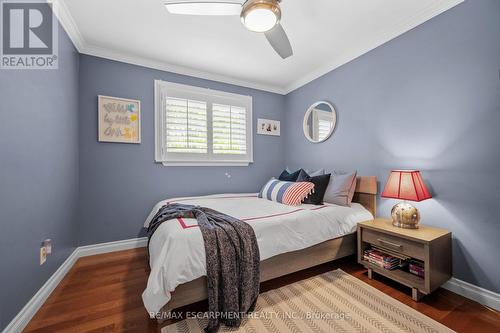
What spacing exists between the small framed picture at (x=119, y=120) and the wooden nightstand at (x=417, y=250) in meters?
3.03

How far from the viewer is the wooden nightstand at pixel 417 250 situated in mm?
1612

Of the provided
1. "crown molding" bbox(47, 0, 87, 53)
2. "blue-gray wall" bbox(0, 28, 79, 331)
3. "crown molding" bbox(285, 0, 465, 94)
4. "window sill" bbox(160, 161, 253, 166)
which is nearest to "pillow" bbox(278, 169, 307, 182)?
"window sill" bbox(160, 161, 253, 166)

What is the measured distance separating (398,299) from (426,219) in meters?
0.81

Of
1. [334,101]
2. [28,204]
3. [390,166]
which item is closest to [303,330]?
[390,166]

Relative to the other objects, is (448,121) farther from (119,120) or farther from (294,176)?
(119,120)

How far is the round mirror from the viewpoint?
9.96ft

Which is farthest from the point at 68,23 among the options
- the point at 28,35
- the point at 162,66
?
the point at 162,66

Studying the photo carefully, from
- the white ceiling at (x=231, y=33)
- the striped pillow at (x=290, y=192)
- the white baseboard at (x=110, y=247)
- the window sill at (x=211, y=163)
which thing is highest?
the white ceiling at (x=231, y=33)

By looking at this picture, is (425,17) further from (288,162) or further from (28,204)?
(28,204)

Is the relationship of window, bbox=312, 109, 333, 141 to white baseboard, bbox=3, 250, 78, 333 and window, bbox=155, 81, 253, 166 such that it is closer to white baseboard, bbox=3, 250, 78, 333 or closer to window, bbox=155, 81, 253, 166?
window, bbox=155, 81, 253, 166

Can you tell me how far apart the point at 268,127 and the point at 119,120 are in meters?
2.36

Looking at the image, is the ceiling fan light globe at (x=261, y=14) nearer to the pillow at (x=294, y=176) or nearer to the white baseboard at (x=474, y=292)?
the pillow at (x=294, y=176)

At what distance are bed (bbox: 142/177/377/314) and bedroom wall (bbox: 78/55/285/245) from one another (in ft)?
2.86

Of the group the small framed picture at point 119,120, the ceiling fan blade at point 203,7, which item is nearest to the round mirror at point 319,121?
the ceiling fan blade at point 203,7
